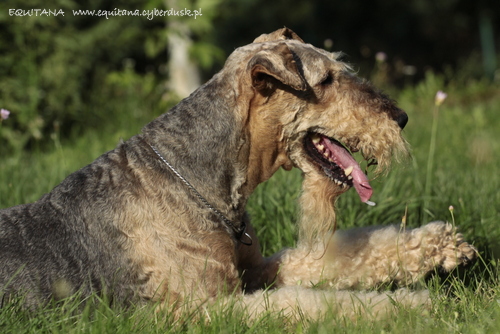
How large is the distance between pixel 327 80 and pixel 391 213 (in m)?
1.72

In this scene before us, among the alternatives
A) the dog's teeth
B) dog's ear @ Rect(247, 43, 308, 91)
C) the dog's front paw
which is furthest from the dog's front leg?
dog's ear @ Rect(247, 43, 308, 91)

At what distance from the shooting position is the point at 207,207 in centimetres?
342

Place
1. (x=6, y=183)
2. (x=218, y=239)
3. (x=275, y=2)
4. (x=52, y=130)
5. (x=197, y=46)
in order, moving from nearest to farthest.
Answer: (x=218, y=239)
(x=6, y=183)
(x=52, y=130)
(x=197, y=46)
(x=275, y=2)

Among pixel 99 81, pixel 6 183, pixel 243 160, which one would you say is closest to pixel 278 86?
pixel 243 160

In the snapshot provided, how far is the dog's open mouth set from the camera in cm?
360

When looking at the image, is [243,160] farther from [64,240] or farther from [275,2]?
[275,2]

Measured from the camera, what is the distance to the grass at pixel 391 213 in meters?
2.96

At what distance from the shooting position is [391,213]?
15.9 feet

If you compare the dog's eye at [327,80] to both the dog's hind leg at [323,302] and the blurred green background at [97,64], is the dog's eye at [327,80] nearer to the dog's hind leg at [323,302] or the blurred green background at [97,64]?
the dog's hind leg at [323,302]

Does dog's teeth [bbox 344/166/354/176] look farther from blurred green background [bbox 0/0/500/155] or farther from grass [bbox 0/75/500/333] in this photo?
blurred green background [bbox 0/0/500/155]

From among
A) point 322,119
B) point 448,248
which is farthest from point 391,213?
point 322,119

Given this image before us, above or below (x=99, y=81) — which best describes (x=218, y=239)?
above

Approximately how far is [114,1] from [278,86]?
705 centimetres

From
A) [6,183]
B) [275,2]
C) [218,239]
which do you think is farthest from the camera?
[275,2]
